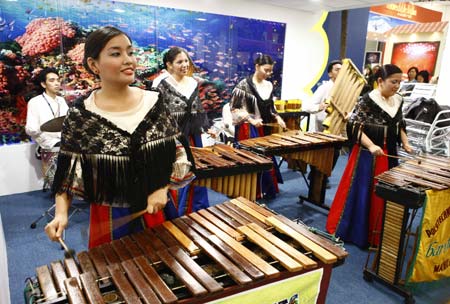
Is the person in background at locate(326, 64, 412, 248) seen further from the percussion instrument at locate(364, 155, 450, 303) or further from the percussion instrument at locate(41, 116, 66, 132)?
the percussion instrument at locate(41, 116, 66, 132)

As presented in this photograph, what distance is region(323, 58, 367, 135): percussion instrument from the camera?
16.3 ft

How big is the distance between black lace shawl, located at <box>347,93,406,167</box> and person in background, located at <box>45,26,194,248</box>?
209 centimetres

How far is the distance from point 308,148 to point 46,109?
314cm

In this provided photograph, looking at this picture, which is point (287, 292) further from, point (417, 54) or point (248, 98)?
point (417, 54)

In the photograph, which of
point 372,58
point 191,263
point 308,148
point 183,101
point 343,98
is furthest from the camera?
point 372,58

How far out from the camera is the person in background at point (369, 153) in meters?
2.97

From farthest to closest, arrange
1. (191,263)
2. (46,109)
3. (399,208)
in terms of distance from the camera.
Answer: (46,109) < (399,208) < (191,263)

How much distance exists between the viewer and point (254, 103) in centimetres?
412

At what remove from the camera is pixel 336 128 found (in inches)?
200

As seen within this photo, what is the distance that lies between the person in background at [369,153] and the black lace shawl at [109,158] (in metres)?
2.15

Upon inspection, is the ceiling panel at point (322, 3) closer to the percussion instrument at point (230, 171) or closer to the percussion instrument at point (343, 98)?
the percussion instrument at point (343, 98)

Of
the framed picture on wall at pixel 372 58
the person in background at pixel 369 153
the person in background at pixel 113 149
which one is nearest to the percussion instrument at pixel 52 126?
the person in background at pixel 113 149

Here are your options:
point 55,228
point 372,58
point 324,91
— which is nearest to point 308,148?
point 324,91

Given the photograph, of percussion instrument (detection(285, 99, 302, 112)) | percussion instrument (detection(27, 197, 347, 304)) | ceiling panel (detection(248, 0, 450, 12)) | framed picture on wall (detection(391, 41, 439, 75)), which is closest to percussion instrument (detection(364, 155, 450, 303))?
percussion instrument (detection(27, 197, 347, 304))
